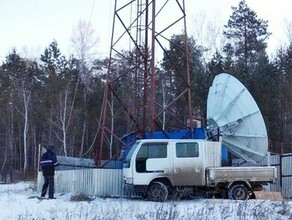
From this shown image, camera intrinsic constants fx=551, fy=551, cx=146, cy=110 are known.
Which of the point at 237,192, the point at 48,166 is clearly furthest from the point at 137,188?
the point at 48,166

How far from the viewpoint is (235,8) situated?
58.3 meters

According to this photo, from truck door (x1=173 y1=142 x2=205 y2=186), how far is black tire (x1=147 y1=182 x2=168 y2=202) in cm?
48

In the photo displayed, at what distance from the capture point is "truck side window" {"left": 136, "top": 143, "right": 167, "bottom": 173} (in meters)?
18.3

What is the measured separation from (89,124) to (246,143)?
38.2 m

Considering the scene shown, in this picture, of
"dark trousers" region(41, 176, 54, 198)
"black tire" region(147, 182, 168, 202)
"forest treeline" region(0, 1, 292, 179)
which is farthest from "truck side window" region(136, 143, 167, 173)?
"forest treeline" region(0, 1, 292, 179)

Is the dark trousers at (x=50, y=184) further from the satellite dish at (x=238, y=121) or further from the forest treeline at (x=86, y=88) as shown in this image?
the forest treeline at (x=86, y=88)

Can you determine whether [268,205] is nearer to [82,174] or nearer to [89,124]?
[82,174]

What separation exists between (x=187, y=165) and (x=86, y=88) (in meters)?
42.6

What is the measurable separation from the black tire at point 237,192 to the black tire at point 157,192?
7.61 feet

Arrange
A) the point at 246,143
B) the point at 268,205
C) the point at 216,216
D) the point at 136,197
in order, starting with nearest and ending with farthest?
the point at 216,216, the point at 268,205, the point at 136,197, the point at 246,143

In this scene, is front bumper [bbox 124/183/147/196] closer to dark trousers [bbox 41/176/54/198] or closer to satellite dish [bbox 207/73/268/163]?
dark trousers [bbox 41/176/54/198]

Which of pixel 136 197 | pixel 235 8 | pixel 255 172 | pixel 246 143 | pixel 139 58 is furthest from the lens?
pixel 235 8

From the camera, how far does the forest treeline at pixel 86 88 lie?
47969mm

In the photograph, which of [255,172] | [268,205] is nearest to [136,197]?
[255,172]
